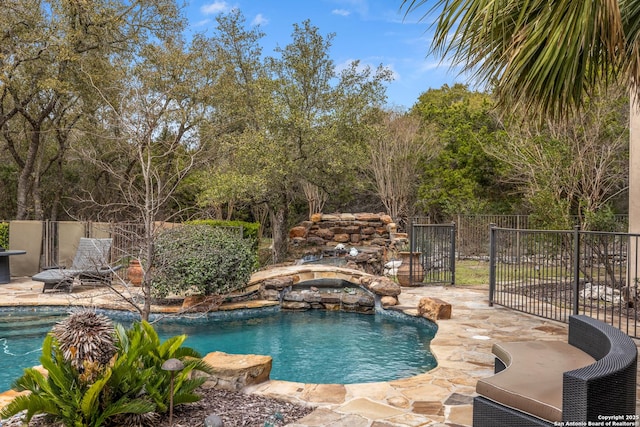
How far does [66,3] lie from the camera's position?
11.6 meters

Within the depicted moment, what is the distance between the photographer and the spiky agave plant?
9.09 ft

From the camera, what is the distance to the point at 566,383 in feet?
6.95

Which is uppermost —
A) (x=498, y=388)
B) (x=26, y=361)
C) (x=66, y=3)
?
(x=66, y=3)

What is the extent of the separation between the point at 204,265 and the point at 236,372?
3.98 meters

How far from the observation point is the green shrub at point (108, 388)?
2.80 m

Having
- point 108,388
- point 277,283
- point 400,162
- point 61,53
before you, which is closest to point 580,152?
point 400,162

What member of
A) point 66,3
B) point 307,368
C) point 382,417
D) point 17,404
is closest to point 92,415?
point 17,404

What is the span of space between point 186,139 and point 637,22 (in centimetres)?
1345

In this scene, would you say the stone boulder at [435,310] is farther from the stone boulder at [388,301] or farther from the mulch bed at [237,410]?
the mulch bed at [237,410]

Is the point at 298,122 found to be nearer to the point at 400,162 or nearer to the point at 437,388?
the point at 437,388

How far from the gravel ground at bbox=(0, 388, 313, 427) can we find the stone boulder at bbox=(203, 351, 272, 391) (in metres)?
0.07

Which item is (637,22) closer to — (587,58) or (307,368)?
(587,58)

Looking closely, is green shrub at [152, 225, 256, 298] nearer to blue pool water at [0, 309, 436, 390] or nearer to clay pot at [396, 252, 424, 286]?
blue pool water at [0, 309, 436, 390]

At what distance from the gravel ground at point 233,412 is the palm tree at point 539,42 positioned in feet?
9.65
